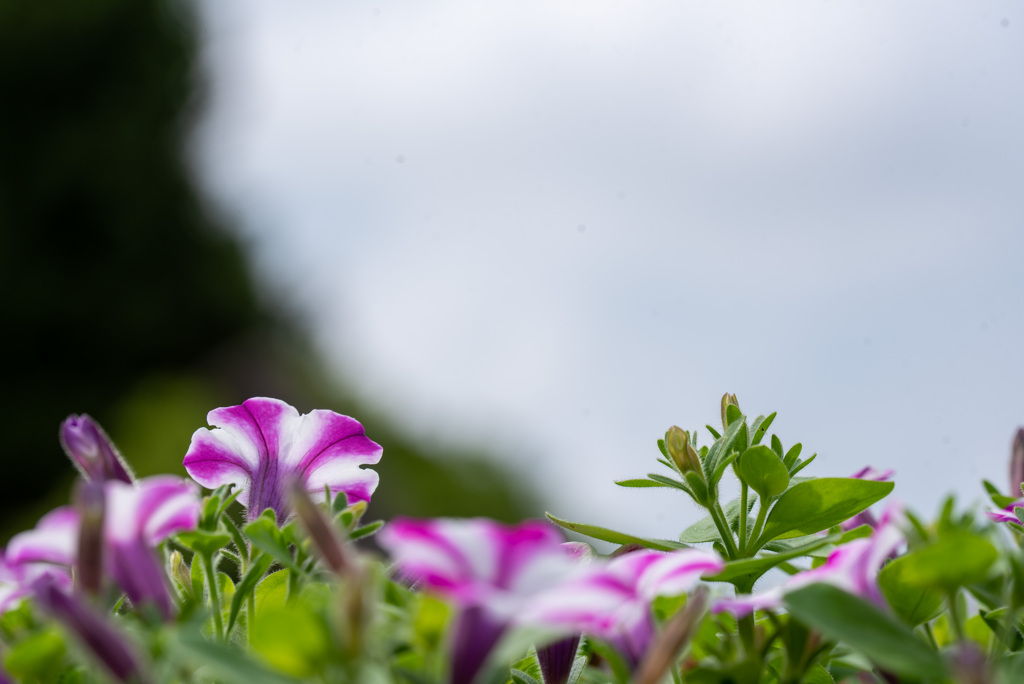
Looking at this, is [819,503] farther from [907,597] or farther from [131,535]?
[131,535]

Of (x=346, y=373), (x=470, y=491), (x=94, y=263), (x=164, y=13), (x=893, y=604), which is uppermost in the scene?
(x=164, y=13)

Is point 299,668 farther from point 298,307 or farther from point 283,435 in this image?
point 298,307

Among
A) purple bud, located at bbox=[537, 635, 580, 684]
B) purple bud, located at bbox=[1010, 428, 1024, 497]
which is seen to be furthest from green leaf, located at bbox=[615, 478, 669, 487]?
purple bud, located at bbox=[1010, 428, 1024, 497]

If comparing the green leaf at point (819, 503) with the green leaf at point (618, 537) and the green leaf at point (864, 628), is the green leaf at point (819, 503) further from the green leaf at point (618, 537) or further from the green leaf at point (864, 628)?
the green leaf at point (864, 628)

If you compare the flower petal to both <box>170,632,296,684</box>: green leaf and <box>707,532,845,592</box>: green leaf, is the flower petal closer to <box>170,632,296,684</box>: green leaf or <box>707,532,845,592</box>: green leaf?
<box>170,632,296,684</box>: green leaf

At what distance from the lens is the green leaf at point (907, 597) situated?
0.35m

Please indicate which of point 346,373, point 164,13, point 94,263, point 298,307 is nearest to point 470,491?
point 346,373

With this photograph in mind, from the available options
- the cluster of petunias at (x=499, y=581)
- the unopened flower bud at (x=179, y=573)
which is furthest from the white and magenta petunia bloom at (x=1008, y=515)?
the unopened flower bud at (x=179, y=573)

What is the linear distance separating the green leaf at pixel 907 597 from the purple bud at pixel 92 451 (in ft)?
0.99

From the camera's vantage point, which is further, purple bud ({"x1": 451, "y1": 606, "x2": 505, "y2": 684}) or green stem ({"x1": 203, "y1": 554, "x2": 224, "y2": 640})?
green stem ({"x1": 203, "y1": 554, "x2": 224, "y2": 640})

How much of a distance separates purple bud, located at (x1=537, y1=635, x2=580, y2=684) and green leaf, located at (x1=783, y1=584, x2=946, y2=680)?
0.12m

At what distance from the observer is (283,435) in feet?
1.48

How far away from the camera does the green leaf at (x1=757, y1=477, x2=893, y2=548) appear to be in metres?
0.44

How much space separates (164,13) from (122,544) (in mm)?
10298
